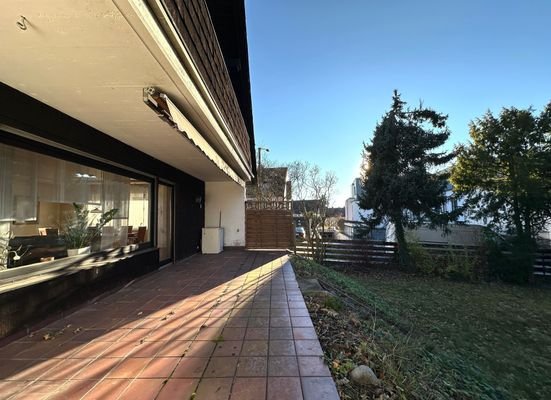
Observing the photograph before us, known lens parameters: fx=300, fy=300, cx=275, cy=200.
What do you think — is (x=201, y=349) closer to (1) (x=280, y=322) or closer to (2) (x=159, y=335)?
(2) (x=159, y=335)

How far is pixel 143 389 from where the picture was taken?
2328mm

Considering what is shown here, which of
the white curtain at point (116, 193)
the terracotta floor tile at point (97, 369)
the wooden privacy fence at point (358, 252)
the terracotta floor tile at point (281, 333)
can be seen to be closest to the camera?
the terracotta floor tile at point (97, 369)

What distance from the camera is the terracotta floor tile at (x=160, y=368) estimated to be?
253cm

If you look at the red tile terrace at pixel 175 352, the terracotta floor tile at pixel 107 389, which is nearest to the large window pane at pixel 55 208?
the red tile terrace at pixel 175 352

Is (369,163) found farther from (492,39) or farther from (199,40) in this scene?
(199,40)

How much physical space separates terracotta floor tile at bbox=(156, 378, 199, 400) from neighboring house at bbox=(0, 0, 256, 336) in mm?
2362

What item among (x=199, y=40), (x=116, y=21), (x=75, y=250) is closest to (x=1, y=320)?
(x=75, y=250)

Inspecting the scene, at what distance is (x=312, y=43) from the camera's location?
336 inches

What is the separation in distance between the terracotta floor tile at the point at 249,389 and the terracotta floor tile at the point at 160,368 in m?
0.63

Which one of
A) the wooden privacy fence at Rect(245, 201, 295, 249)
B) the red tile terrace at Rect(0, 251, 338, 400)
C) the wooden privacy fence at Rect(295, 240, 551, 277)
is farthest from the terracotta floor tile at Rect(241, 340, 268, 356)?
the wooden privacy fence at Rect(295, 240, 551, 277)

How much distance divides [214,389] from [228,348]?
2.27 feet

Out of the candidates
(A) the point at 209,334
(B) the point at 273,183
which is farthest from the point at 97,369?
(B) the point at 273,183

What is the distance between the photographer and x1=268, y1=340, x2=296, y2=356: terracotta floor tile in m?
2.87

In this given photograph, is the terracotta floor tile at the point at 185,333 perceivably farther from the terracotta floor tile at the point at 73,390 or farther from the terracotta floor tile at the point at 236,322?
the terracotta floor tile at the point at 73,390
